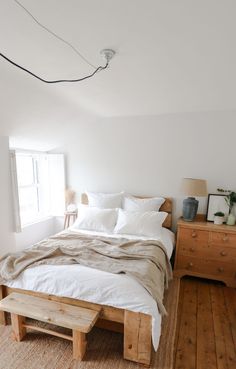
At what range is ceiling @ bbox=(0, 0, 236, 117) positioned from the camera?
1066 mm

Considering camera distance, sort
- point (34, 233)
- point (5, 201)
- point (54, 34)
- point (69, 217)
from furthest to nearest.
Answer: point (69, 217), point (34, 233), point (5, 201), point (54, 34)

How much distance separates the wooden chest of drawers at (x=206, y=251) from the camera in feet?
8.60

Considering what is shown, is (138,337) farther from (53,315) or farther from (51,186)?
(51,186)

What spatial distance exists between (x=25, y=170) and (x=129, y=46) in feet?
9.22

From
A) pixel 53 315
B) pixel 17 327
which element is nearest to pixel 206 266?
pixel 53 315

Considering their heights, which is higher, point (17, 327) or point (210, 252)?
point (210, 252)

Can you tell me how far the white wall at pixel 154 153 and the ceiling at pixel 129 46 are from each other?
65cm

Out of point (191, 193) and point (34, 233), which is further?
point (34, 233)

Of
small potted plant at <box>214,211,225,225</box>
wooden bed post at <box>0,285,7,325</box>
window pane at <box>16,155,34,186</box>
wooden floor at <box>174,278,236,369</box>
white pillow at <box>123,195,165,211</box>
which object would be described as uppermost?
window pane at <box>16,155,34,186</box>

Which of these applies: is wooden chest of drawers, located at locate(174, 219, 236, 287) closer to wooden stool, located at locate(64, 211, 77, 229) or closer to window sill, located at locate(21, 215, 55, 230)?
wooden stool, located at locate(64, 211, 77, 229)

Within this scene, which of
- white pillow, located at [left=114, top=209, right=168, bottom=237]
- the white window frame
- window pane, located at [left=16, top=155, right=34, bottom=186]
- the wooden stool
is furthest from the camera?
the white window frame

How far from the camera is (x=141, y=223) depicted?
2.75 metres

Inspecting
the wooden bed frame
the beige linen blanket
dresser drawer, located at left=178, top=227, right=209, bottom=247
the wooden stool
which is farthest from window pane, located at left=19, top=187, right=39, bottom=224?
dresser drawer, located at left=178, top=227, right=209, bottom=247

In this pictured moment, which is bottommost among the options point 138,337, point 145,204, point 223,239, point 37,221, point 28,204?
point 138,337
